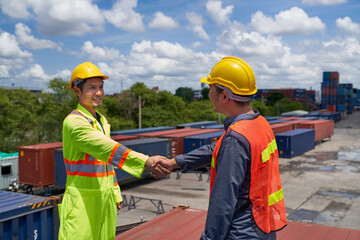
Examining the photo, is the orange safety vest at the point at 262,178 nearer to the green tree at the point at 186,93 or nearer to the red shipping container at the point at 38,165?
the red shipping container at the point at 38,165

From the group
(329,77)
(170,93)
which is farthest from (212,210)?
(329,77)

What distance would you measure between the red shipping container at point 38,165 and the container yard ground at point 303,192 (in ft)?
14.1

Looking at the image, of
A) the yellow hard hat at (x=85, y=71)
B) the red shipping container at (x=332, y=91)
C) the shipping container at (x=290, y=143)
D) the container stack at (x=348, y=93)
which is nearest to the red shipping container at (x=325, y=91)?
the red shipping container at (x=332, y=91)

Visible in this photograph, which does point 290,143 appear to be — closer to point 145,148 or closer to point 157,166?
point 145,148

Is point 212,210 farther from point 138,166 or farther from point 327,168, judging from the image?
point 327,168

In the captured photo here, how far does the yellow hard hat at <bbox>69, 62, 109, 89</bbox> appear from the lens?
13.1 ft

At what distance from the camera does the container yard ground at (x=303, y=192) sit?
14.4 m

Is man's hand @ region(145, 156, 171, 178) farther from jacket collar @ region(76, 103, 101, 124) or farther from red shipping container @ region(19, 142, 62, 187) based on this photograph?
red shipping container @ region(19, 142, 62, 187)

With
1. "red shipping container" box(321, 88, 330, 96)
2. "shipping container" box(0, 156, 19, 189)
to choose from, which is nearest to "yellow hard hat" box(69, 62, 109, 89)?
"shipping container" box(0, 156, 19, 189)

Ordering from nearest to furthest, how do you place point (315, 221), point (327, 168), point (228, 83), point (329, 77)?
point (228, 83)
point (315, 221)
point (327, 168)
point (329, 77)

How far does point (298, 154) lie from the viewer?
3262cm

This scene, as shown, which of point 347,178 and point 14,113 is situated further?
point 14,113

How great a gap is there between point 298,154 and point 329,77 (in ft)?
220

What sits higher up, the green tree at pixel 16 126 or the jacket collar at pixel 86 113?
the jacket collar at pixel 86 113
